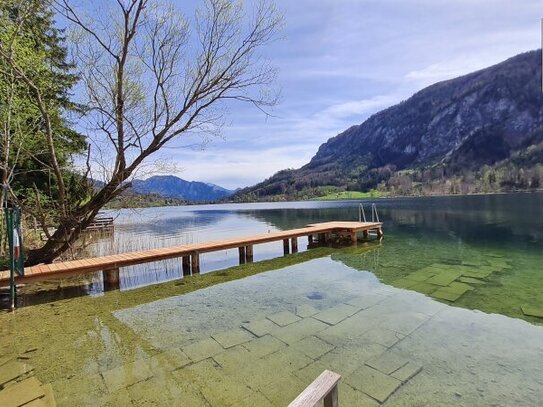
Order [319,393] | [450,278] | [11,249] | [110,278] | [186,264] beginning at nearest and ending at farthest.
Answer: [319,393]
[11,249]
[110,278]
[450,278]
[186,264]

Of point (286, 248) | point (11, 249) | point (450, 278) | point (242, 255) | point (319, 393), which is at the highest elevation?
point (11, 249)

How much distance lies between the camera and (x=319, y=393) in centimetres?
187

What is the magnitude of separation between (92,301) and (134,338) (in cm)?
322

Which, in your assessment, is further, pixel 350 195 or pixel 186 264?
pixel 350 195

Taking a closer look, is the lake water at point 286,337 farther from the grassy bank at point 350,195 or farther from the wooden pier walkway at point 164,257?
the grassy bank at point 350,195

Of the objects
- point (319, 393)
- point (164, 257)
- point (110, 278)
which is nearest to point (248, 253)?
point (164, 257)

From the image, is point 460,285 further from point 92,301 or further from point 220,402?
point 92,301

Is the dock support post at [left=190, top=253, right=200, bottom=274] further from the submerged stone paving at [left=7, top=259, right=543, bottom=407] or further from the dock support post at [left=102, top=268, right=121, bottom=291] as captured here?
the submerged stone paving at [left=7, top=259, right=543, bottom=407]

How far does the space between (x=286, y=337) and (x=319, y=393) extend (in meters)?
4.13

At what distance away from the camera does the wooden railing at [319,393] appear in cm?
175

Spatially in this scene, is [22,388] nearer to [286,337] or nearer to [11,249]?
[286,337]

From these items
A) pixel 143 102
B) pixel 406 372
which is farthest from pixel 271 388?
pixel 143 102

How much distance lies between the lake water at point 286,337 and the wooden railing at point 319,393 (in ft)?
6.59

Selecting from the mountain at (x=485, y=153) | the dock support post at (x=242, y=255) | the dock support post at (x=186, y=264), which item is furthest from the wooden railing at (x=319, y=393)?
the mountain at (x=485, y=153)
